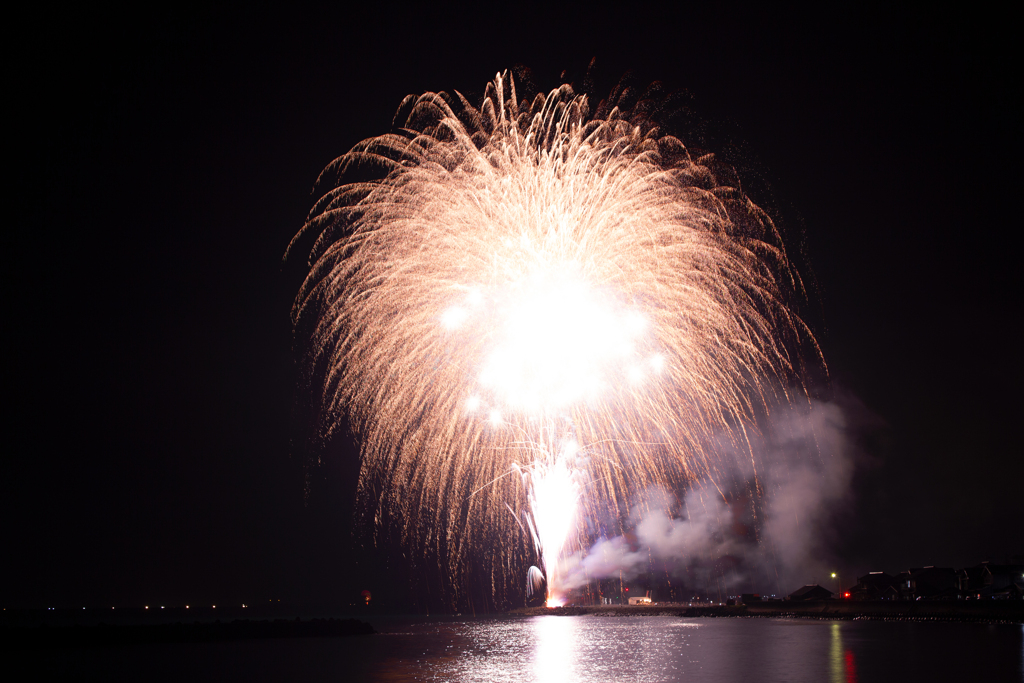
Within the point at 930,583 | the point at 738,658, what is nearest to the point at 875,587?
the point at 930,583

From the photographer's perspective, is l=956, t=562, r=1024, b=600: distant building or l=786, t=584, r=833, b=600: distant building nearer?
l=956, t=562, r=1024, b=600: distant building

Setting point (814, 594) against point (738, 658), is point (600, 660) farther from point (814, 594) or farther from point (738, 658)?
point (814, 594)

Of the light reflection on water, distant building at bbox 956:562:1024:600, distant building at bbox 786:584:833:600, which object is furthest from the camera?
distant building at bbox 786:584:833:600

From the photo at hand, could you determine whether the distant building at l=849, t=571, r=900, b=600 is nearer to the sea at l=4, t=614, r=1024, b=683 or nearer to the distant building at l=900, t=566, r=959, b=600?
the distant building at l=900, t=566, r=959, b=600

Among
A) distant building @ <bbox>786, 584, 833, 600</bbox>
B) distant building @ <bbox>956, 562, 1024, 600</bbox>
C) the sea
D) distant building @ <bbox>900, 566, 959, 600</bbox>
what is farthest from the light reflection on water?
distant building @ <bbox>786, 584, 833, 600</bbox>

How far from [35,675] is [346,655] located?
1441cm

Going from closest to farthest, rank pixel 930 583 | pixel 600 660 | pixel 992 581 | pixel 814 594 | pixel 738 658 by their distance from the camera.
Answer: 1. pixel 738 658
2. pixel 600 660
3. pixel 992 581
4. pixel 930 583
5. pixel 814 594

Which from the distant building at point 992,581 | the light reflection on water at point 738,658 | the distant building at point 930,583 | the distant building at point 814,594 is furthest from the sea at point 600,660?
the distant building at point 814,594

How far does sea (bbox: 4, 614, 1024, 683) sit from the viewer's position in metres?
26.1

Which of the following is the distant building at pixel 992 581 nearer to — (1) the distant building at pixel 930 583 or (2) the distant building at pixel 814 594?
(1) the distant building at pixel 930 583

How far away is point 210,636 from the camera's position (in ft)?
197

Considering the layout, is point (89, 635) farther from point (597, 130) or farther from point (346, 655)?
point (597, 130)

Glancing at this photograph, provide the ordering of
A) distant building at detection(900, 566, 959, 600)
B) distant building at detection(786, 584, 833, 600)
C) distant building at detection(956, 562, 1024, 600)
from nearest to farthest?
distant building at detection(956, 562, 1024, 600) → distant building at detection(900, 566, 959, 600) → distant building at detection(786, 584, 833, 600)

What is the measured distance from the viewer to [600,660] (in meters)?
32.6
